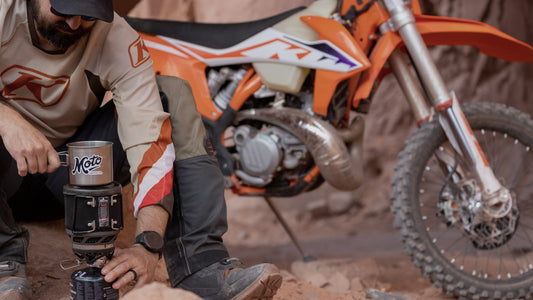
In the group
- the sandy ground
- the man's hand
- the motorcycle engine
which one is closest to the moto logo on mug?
the man's hand

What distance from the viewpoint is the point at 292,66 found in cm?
246

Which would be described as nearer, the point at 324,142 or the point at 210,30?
the point at 324,142

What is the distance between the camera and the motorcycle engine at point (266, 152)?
8.24 ft

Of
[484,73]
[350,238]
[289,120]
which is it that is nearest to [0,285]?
[289,120]

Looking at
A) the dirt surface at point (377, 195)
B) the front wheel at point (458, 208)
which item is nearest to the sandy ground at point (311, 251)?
the dirt surface at point (377, 195)

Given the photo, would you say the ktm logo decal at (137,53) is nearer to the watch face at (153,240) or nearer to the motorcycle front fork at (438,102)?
the watch face at (153,240)

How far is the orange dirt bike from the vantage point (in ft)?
7.48

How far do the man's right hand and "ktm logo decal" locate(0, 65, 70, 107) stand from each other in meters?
0.30

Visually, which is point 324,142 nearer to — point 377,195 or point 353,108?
point 353,108

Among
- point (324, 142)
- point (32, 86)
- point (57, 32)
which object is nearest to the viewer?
point (57, 32)

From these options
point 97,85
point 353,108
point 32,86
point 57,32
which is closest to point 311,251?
point 353,108

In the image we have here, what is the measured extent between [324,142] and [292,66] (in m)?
0.35

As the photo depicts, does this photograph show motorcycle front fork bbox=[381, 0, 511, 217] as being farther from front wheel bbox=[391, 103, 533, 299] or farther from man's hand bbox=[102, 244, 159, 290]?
man's hand bbox=[102, 244, 159, 290]

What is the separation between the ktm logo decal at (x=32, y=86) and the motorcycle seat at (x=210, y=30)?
891 millimetres
